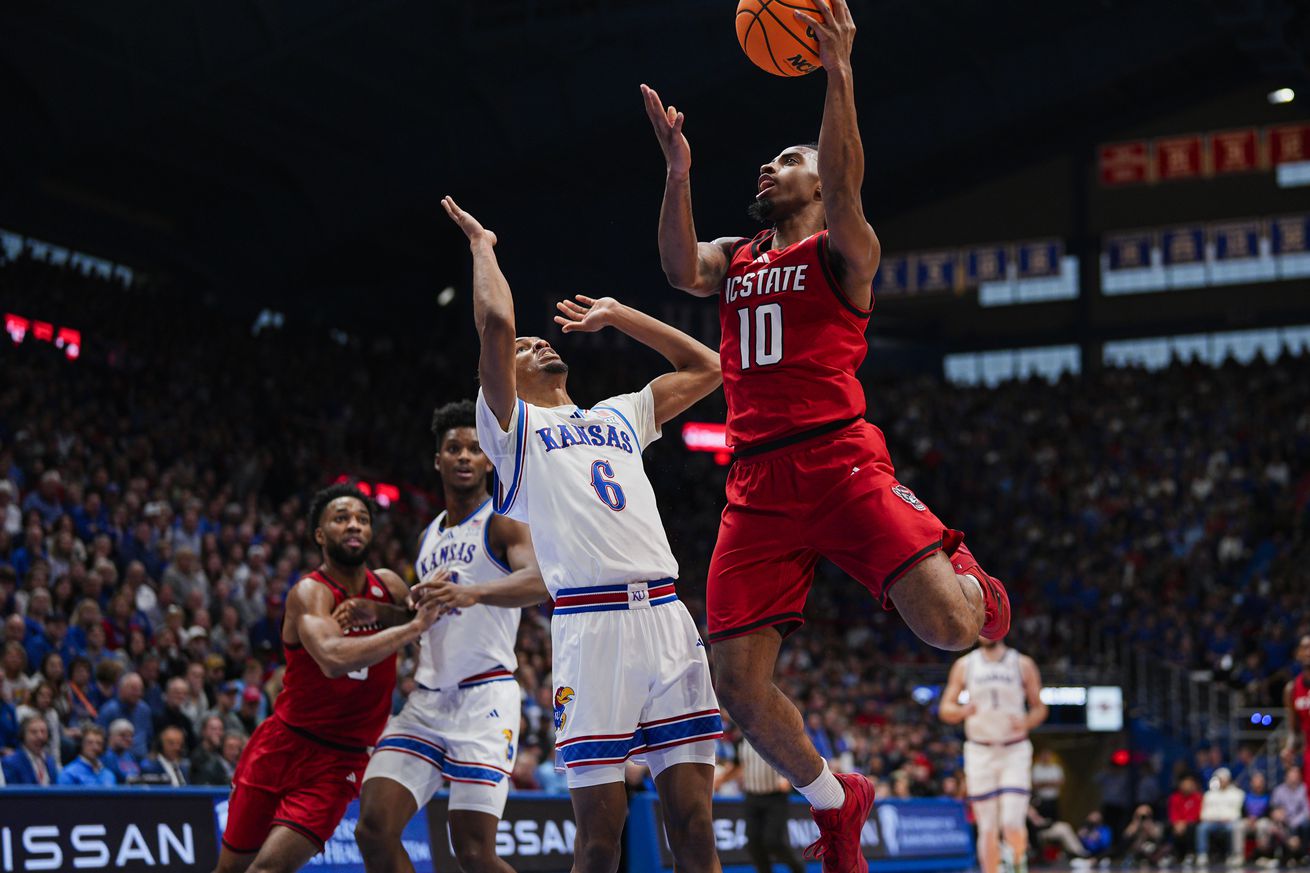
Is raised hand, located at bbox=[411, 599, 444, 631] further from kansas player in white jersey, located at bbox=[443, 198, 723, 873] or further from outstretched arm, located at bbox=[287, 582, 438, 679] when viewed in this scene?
kansas player in white jersey, located at bbox=[443, 198, 723, 873]

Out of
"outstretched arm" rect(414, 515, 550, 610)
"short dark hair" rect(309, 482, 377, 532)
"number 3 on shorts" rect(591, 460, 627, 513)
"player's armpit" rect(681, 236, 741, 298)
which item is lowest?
"outstretched arm" rect(414, 515, 550, 610)

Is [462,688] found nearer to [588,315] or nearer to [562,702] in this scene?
[562,702]

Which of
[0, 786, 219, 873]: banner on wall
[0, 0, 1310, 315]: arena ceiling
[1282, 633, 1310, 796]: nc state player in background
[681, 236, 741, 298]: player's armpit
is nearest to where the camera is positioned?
[681, 236, 741, 298]: player's armpit

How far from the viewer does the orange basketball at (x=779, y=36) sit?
6.11 meters

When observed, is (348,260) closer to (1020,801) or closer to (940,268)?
(940,268)

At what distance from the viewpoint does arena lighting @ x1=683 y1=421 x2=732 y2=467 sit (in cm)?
2956

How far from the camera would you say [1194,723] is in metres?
27.0

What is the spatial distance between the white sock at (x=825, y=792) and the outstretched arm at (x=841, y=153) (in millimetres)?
2032

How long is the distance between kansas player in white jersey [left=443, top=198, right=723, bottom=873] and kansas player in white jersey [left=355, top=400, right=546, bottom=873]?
0.81m

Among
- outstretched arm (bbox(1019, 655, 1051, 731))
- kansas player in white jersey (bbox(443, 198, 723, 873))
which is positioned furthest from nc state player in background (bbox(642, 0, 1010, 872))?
outstretched arm (bbox(1019, 655, 1051, 731))

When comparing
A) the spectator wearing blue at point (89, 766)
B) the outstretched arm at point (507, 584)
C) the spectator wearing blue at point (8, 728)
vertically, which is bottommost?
the spectator wearing blue at point (89, 766)

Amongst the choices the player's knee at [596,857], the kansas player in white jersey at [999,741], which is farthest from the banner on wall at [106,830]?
the kansas player in white jersey at [999,741]

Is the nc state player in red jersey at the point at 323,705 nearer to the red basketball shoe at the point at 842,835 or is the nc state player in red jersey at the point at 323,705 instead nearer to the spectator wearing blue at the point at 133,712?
the red basketball shoe at the point at 842,835

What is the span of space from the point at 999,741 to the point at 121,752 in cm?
750
